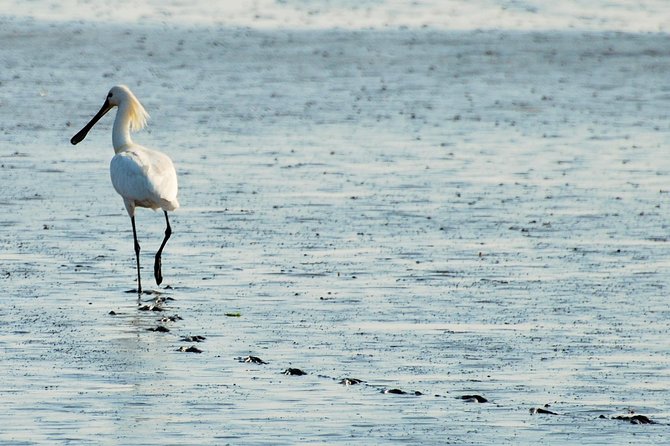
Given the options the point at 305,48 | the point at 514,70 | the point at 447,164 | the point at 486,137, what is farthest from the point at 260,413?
the point at 305,48

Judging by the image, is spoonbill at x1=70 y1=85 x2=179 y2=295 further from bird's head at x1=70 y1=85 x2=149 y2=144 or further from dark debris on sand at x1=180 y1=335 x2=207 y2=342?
dark debris on sand at x1=180 y1=335 x2=207 y2=342

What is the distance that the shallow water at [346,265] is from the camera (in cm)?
931

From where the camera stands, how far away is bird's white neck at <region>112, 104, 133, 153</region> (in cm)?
1573

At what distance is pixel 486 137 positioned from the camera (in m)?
23.8

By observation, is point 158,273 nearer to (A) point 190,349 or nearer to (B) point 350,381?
(A) point 190,349

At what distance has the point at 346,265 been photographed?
560 inches

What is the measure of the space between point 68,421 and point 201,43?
30.1 m

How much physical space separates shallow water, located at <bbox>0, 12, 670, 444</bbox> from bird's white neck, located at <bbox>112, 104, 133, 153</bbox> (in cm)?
80

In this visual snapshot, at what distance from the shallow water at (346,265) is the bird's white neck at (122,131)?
80 centimetres

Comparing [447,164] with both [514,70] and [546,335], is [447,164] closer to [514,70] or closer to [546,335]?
[546,335]

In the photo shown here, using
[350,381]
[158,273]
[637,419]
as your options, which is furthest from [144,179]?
[637,419]

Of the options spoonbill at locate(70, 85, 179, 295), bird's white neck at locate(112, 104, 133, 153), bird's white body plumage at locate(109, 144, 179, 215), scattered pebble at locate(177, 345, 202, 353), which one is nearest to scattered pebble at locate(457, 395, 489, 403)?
scattered pebble at locate(177, 345, 202, 353)

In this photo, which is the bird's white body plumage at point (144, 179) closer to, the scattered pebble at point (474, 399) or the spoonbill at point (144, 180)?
the spoonbill at point (144, 180)

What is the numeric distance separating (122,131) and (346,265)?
2836mm
